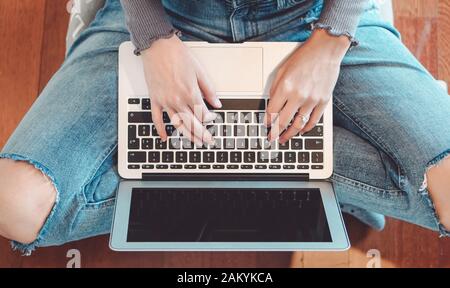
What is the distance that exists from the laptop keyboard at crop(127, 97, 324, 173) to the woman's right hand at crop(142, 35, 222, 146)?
0.02m

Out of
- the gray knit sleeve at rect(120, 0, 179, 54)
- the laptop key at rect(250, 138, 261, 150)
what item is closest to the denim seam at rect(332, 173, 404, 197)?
the laptop key at rect(250, 138, 261, 150)

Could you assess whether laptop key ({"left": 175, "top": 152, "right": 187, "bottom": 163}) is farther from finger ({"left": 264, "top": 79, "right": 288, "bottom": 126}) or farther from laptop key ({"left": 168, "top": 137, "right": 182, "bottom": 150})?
finger ({"left": 264, "top": 79, "right": 288, "bottom": 126})

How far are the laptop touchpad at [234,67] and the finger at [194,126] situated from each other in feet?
0.21

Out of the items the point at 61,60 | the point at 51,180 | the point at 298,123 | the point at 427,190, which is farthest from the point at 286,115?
the point at 61,60

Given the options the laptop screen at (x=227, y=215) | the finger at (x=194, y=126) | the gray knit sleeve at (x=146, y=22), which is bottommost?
the laptop screen at (x=227, y=215)

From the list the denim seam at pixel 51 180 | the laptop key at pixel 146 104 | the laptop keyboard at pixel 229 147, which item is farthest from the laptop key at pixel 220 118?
the denim seam at pixel 51 180

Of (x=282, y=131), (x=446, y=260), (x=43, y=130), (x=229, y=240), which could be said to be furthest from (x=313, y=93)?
(x=446, y=260)

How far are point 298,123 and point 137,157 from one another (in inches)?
9.6

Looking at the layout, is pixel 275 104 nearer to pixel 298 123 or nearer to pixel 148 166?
pixel 298 123

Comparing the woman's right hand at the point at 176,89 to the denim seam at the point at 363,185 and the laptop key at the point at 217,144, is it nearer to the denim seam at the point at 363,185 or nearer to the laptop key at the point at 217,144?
the laptop key at the point at 217,144

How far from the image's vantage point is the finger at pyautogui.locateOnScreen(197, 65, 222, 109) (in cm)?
79

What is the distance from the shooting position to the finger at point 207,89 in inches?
31.0

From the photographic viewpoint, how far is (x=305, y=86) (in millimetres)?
783

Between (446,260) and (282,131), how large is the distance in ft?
1.65
